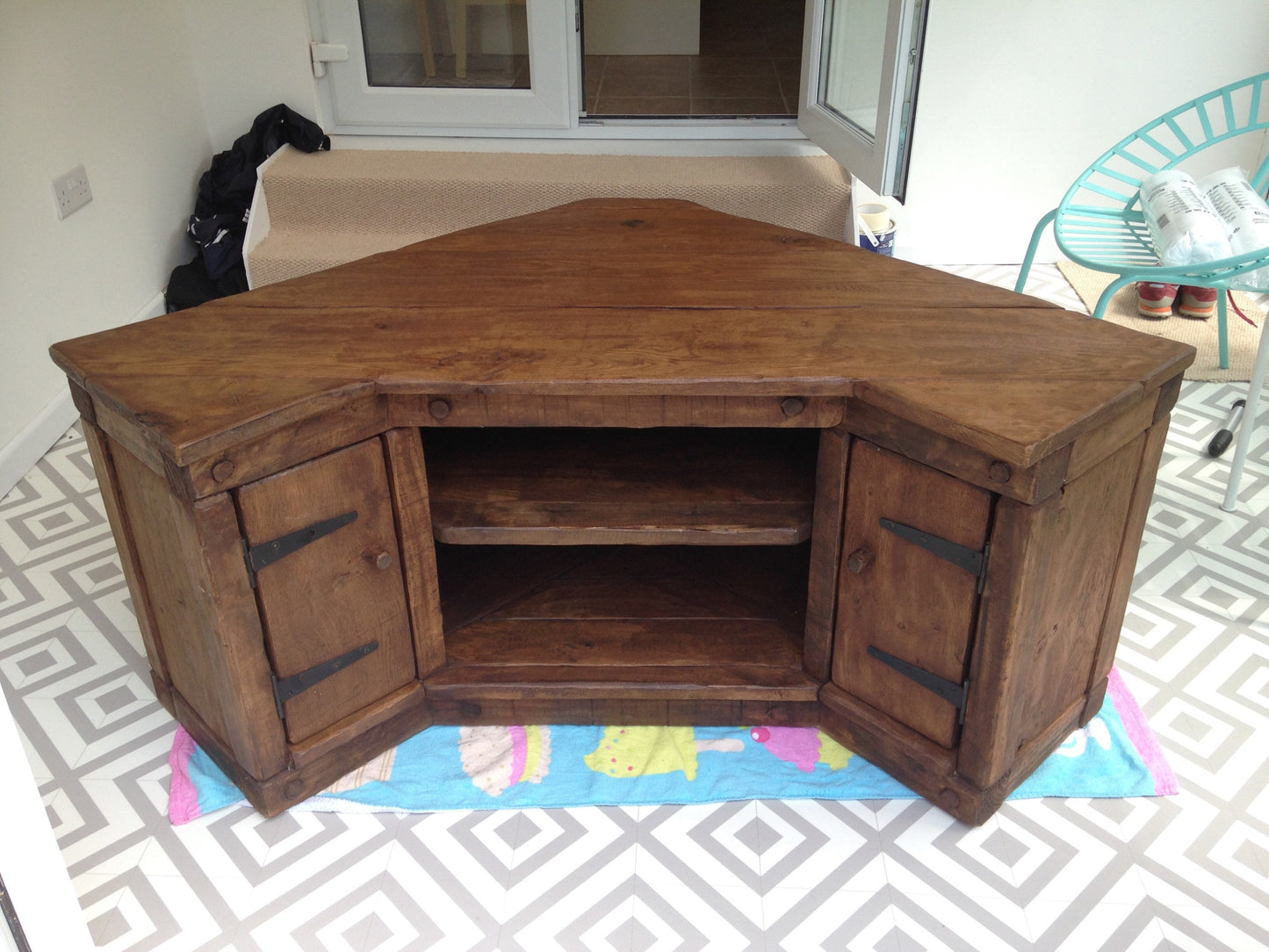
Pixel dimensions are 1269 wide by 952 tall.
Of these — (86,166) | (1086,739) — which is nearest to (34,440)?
(86,166)

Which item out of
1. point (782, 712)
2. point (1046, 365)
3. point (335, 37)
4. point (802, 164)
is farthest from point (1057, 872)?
point (335, 37)

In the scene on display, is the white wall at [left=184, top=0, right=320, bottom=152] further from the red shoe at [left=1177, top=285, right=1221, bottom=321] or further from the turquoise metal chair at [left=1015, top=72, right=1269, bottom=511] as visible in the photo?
the red shoe at [left=1177, top=285, right=1221, bottom=321]

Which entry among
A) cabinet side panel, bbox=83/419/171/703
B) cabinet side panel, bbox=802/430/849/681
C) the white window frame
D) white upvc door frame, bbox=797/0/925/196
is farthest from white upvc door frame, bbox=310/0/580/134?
cabinet side panel, bbox=802/430/849/681

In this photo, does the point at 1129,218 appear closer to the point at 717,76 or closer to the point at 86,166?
the point at 717,76

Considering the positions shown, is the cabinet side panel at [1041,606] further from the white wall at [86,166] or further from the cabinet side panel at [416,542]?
the white wall at [86,166]

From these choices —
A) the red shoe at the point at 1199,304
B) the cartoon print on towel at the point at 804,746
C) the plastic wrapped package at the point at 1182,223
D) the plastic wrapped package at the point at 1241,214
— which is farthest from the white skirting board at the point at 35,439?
the red shoe at the point at 1199,304

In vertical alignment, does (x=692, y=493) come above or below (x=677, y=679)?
above

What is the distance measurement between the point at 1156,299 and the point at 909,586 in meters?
2.21

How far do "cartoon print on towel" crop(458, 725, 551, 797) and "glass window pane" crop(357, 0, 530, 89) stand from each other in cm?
239

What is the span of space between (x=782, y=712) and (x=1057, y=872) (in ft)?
1.62

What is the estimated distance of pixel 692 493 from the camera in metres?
1.84

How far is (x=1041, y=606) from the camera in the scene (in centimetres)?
161

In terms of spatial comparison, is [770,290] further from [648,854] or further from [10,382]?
[10,382]

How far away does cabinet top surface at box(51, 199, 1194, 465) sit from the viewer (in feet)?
5.06
